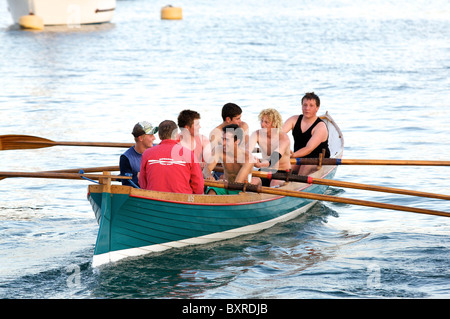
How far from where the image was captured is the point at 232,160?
8945 mm

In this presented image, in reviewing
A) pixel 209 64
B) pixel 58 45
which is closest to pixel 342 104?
pixel 209 64

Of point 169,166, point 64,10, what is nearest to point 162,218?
point 169,166

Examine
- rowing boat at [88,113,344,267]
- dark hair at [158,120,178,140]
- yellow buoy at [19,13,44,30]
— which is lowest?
rowing boat at [88,113,344,267]

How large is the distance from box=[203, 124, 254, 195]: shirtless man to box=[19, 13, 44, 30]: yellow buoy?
35442 millimetres

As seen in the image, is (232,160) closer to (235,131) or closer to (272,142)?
(235,131)

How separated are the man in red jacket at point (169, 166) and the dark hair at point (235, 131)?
93cm

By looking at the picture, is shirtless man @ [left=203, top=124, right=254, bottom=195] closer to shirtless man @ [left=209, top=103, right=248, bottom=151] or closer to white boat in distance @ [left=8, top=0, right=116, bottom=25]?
shirtless man @ [left=209, top=103, right=248, bottom=151]

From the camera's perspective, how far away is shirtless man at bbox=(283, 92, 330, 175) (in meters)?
10.5

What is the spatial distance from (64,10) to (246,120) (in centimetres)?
2838

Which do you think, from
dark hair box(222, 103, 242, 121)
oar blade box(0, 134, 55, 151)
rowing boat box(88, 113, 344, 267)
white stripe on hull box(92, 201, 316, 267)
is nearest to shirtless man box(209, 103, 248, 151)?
dark hair box(222, 103, 242, 121)

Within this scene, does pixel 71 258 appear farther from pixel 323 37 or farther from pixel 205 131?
pixel 323 37

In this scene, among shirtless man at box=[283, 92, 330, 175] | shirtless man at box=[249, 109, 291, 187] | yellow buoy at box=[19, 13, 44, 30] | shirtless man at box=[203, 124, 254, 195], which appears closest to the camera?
shirtless man at box=[203, 124, 254, 195]

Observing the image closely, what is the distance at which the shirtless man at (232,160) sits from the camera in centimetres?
879

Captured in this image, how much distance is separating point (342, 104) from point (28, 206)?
12.1m
